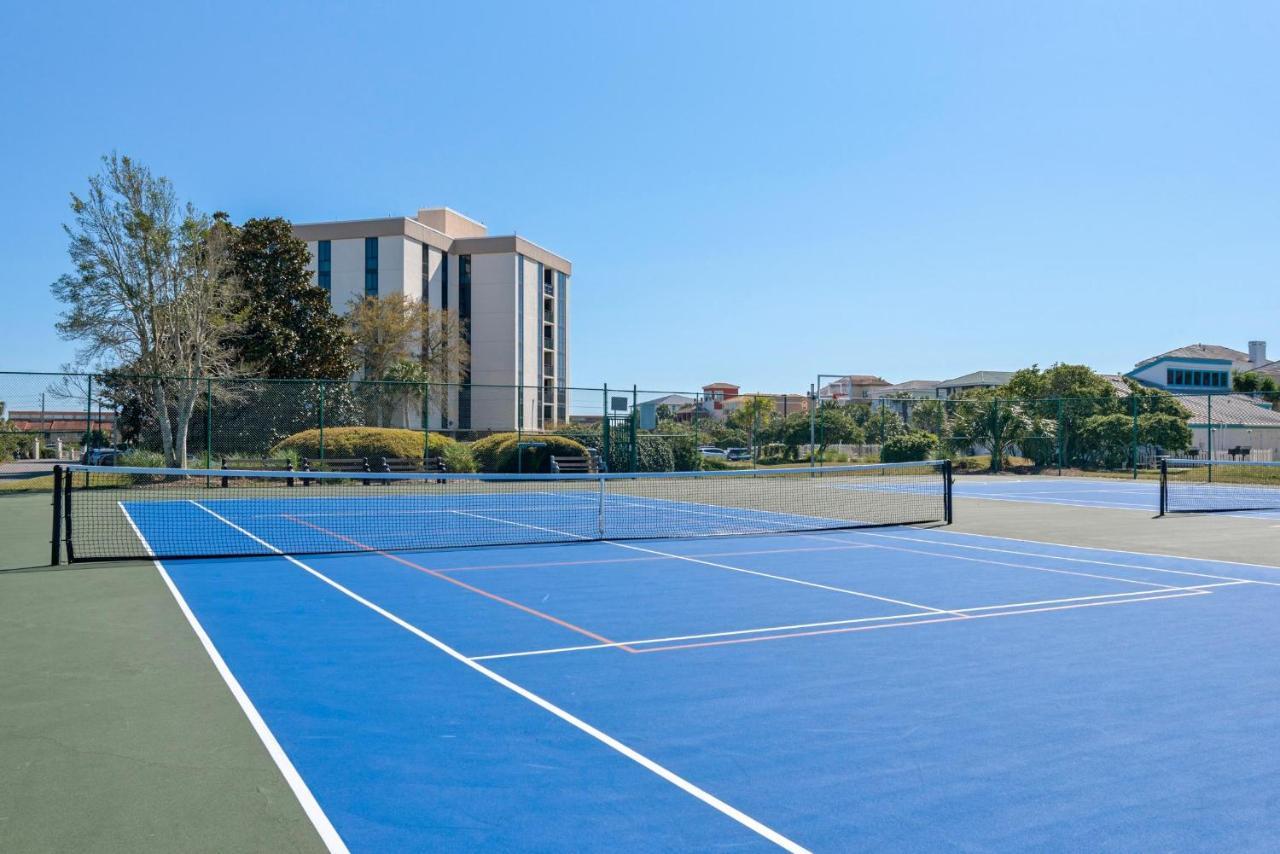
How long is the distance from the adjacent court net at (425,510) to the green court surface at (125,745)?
396 cm

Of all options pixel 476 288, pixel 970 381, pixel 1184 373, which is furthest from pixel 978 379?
pixel 476 288

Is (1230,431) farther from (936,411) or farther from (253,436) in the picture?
(253,436)

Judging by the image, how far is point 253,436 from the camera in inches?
1175

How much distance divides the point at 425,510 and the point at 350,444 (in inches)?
404

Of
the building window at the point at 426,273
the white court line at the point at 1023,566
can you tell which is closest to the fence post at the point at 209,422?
the white court line at the point at 1023,566

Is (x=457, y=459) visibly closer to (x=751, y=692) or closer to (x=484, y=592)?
(x=484, y=592)

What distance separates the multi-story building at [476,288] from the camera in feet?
203

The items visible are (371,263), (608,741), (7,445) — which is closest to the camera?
(608,741)

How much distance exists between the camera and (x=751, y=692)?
643 cm

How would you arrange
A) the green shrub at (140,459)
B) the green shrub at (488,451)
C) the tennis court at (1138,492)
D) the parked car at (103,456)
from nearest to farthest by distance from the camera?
the tennis court at (1138,492) < the green shrub at (140,459) < the parked car at (103,456) < the green shrub at (488,451)

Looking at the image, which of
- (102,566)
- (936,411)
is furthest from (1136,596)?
(936,411)

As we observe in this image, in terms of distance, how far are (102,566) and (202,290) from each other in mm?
19385

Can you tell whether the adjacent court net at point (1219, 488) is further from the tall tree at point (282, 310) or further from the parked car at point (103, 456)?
the tall tree at point (282, 310)

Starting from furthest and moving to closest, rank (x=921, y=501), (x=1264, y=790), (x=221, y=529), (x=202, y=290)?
1. (x=202, y=290)
2. (x=921, y=501)
3. (x=221, y=529)
4. (x=1264, y=790)
